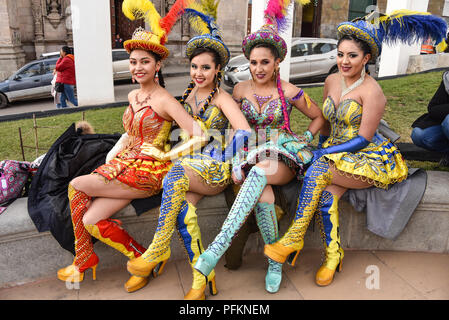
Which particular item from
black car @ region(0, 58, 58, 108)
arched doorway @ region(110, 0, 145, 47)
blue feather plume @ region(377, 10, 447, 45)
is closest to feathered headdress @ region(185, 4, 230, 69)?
blue feather plume @ region(377, 10, 447, 45)

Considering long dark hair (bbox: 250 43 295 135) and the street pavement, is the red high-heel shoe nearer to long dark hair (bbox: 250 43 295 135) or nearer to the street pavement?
the street pavement

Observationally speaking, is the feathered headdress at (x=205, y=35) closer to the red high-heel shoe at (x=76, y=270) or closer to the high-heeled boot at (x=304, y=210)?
the high-heeled boot at (x=304, y=210)

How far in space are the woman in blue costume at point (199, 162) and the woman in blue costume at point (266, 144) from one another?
153 millimetres

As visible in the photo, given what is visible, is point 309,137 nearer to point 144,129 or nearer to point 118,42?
point 144,129

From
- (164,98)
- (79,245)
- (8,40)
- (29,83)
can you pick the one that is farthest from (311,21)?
(79,245)

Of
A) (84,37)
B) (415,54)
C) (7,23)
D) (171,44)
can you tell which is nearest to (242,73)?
(84,37)

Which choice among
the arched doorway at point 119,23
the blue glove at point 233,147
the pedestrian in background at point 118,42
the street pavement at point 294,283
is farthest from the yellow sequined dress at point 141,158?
the arched doorway at point 119,23

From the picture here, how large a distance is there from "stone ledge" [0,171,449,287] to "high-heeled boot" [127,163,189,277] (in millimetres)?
357

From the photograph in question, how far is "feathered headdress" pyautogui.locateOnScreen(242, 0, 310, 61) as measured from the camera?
9.46 ft

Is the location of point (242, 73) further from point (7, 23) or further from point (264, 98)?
point (7, 23)

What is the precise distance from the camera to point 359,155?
2.77m

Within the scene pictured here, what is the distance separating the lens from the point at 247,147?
9.50 feet

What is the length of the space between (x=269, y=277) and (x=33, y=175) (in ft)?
6.55
